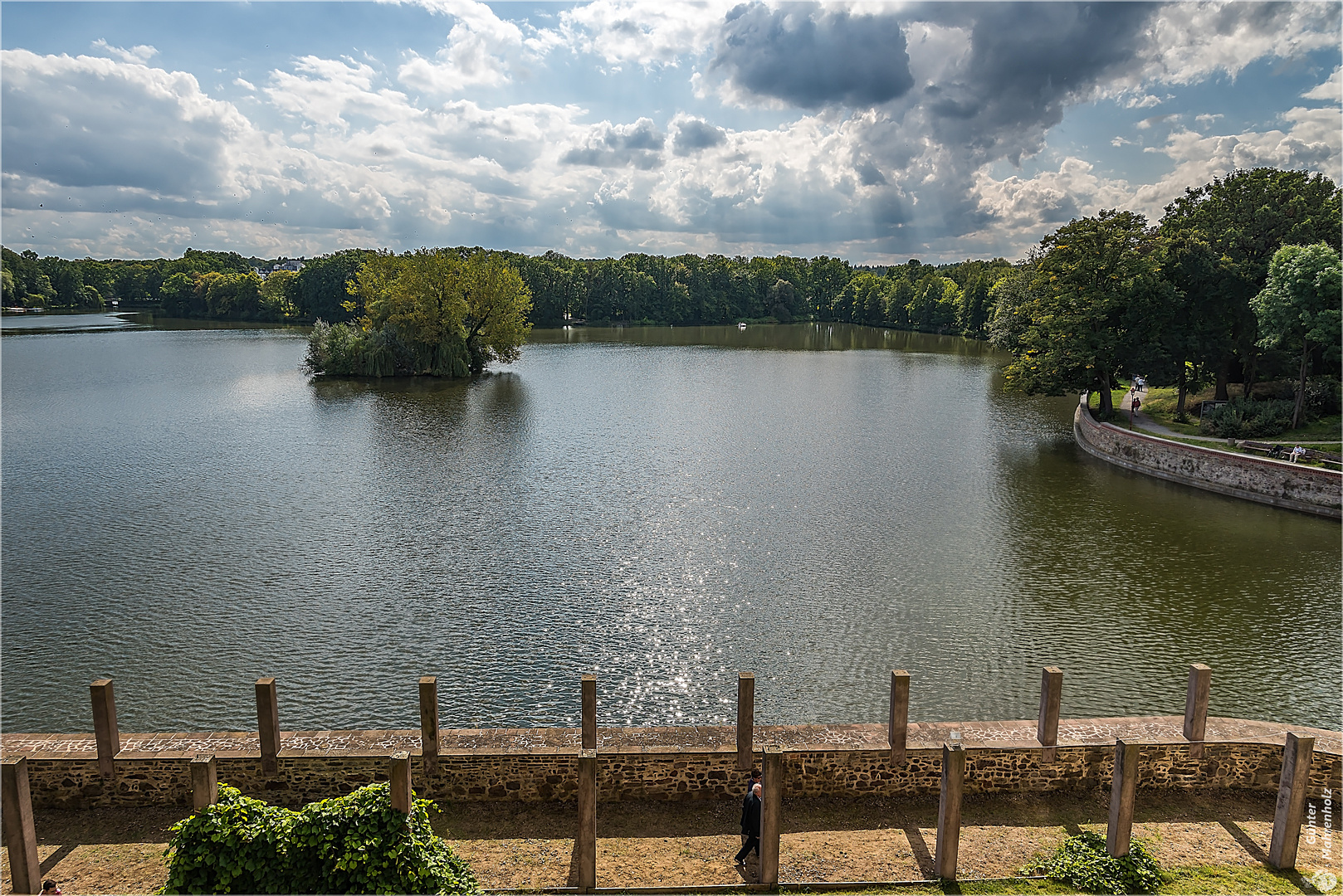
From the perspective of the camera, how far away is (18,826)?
8.78m

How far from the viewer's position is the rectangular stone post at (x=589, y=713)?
10.9 m

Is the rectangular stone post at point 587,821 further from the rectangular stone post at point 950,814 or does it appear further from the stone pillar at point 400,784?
the rectangular stone post at point 950,814

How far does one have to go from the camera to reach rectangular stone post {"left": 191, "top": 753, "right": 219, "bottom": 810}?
862 centimetres

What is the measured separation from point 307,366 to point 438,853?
60403mm

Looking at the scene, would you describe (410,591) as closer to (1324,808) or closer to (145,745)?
(145,745)

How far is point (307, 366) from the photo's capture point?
204 ft

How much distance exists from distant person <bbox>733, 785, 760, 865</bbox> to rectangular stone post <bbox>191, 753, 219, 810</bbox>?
5768mm

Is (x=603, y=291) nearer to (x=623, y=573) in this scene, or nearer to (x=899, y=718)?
(x=623, y=573)

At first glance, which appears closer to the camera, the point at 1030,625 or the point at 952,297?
the point at 1030,625

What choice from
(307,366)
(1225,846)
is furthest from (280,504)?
(307,366)

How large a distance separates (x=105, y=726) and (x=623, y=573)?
12276 mm

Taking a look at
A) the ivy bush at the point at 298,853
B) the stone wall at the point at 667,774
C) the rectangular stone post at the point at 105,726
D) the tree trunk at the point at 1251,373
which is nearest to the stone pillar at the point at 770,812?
the stone wall at the point at 667,774

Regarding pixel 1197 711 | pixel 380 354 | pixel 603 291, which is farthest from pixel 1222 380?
pixel 603 291

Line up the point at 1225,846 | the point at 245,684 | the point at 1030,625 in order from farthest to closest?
the point at 1030,625
the point at 245,684
the point at 1225,846
